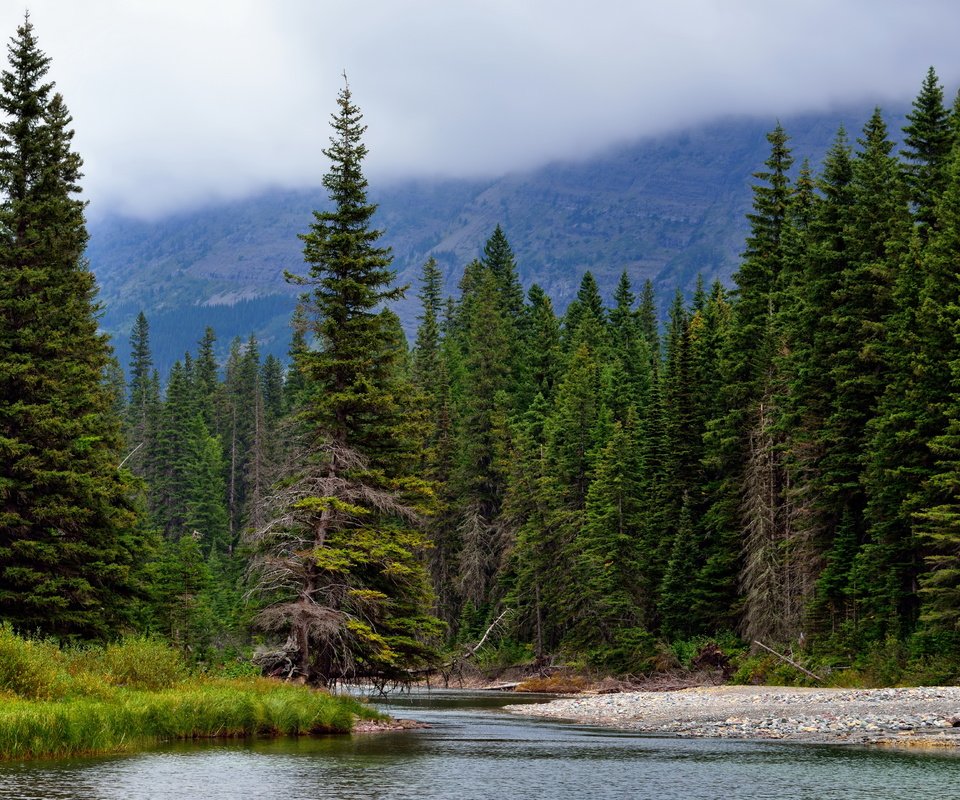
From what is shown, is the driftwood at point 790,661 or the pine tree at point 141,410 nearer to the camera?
the driftwood at point 790,661

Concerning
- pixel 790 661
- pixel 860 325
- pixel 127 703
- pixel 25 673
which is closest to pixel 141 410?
pixel 790 661

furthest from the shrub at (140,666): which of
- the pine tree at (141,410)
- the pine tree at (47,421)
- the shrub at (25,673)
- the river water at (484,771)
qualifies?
the pine tree at (141,410)

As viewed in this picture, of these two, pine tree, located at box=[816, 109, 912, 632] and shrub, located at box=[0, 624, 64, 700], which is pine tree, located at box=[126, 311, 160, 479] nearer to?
pine tree, located at box=[816, 109, 912, 632]

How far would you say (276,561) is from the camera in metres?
37.2

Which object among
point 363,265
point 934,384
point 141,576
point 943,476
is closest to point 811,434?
point 934,384

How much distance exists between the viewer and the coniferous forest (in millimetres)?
36906

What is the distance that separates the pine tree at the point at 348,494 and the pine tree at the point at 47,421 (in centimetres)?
551

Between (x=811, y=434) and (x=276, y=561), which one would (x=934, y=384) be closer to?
(x=811, y=434)

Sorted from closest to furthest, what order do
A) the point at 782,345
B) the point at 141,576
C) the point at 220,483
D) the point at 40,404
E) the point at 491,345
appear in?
the point at 40,404
the point at 141,576
the point at 782,345
the point at 491,345
the point at 220,483

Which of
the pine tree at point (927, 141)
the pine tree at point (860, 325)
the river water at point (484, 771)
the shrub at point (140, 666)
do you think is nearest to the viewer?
the river water at point (484, 771)

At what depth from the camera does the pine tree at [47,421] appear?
35.0 metres

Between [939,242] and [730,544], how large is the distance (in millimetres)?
23089

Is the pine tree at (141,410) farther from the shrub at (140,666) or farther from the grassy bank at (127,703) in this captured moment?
the shrub at (140,666)

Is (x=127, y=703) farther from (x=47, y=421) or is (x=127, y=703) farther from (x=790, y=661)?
(x=790, y=661)
